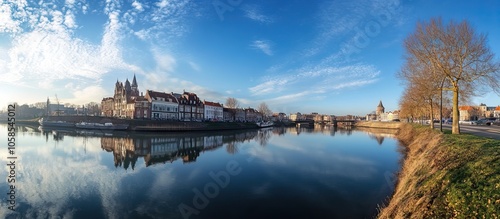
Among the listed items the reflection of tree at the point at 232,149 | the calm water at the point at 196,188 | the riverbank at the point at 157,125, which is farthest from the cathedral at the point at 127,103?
the calm water at the point at 196,188

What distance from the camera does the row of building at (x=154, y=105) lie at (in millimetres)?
76438

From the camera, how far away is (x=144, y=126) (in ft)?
201

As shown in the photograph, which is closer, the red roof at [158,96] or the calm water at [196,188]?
the calm water at [196,188]

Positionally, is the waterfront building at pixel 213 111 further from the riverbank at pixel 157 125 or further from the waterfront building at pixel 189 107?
the riverbank at pixel 157 125

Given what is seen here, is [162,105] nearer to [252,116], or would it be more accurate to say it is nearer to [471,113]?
[252,116]

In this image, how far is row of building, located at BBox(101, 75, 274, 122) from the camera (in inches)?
3009

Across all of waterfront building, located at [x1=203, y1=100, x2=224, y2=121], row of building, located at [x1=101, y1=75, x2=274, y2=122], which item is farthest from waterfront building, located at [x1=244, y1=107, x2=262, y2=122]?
row of building, located at [x1=101, y1=75, x2=274, y2=122]

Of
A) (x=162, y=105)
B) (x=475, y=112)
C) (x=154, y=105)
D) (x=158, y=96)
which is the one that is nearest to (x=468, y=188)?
(x=154, y=105)

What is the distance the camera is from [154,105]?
77188 mm

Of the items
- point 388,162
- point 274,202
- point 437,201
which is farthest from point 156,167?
point 388,162

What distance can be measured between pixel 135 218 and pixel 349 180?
13.2 m

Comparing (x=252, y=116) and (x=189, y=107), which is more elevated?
(x=189, y=107)

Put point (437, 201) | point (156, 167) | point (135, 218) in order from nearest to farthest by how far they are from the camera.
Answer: point (437, 201), point (135, 218), point (156, 167)

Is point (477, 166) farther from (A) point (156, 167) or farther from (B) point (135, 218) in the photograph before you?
(A) point (156, 167)
